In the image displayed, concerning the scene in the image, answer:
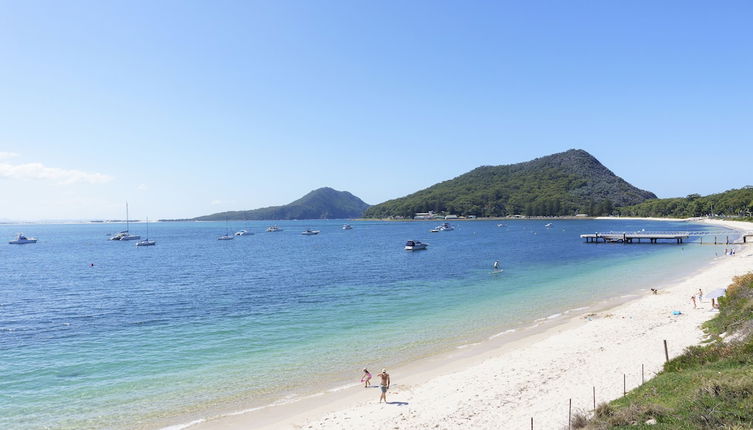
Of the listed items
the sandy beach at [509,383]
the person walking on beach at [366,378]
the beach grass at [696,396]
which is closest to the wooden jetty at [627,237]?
the sandy beach at [509,383]

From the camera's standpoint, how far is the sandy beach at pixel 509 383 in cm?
1697

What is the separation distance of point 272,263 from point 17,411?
59.3 m

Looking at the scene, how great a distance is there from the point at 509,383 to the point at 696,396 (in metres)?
8.78

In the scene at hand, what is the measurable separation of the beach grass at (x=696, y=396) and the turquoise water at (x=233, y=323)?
502 inches

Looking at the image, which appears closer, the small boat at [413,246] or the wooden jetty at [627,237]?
the small boat at [413,246]

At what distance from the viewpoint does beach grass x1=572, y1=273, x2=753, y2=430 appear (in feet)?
35.9

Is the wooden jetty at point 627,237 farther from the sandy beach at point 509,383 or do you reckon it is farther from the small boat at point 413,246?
the sandy beach at point 509,383

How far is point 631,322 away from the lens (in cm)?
3091

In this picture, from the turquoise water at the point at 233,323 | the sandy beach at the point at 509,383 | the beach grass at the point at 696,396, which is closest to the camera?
the beach grass at the point at 696,396

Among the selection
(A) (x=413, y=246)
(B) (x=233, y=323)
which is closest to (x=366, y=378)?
(B) (x=233, y=323)

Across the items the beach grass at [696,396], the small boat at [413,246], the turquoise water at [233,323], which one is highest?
the beach grass at [696,396]

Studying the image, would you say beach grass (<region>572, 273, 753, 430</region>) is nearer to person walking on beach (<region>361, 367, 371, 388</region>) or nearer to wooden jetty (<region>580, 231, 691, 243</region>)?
person walking on beach (<region>361, 367, 371, 388</region>)

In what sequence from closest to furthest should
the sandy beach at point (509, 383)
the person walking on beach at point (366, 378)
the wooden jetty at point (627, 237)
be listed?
1. the sandy beach at point (509, 383)
2. the person walking on beach at point (366, 378)
3. the wooden jetty at point (627, 237)

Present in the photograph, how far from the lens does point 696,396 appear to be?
1251 cm
